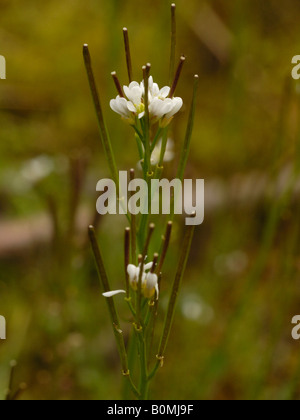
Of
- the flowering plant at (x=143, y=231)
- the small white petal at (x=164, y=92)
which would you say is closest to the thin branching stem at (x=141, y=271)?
the flowering plant at (x=143, y=231)

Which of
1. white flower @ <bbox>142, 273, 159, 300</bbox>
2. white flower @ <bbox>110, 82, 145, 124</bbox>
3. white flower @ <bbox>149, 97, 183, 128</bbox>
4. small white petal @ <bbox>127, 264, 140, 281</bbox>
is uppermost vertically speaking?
white flower @ <bbox>110, 82, 145, 124</bbox>

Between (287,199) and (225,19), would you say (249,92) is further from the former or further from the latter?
(287,199)

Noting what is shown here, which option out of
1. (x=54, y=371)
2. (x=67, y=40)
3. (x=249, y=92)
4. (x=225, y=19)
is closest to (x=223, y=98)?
(x=249, y=92)

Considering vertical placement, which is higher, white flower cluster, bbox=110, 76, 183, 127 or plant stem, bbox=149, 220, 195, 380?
white flower cluster, bbox=110, 76, 183, 127

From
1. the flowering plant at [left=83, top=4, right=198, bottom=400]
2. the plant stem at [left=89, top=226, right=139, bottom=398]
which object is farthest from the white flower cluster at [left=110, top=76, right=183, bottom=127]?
the plant stem at [left=89, top=226, right=139, bottom=398]

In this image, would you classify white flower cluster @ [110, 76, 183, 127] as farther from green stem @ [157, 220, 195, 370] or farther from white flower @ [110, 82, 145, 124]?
green stem @ [157, 220, 195, 370]
